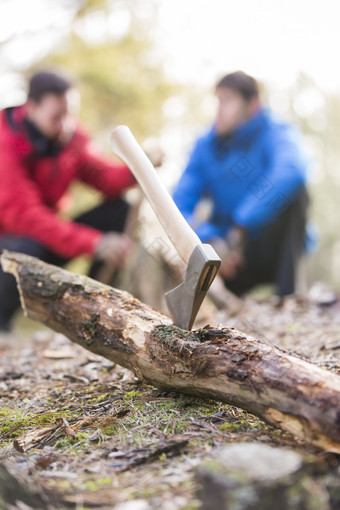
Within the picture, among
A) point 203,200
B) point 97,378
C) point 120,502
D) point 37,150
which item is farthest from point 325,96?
point 120,502

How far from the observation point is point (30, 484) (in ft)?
4.52

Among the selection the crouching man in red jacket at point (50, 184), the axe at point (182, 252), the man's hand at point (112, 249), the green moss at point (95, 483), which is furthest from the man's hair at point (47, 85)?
the green moss at point (95, 483)

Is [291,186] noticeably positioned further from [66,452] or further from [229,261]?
[66,452]

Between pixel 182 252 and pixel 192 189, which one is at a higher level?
pixel 182 252

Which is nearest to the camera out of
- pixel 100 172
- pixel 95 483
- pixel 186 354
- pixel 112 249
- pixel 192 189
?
pixel 95 483

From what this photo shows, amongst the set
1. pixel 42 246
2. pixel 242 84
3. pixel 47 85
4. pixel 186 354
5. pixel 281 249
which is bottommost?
pixel 42 246

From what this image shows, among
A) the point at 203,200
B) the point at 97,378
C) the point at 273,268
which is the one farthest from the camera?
the point at 203,200

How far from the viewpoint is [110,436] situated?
1.80 m

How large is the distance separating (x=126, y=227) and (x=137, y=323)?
3617 millimetres

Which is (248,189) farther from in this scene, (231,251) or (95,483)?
(95,483)

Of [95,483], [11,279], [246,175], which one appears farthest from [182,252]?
[246,175]

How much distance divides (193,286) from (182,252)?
17 centimetres

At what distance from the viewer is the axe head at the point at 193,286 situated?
1.98 m

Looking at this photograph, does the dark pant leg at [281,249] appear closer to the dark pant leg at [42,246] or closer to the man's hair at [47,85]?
the dark pant leg at [42,246]
